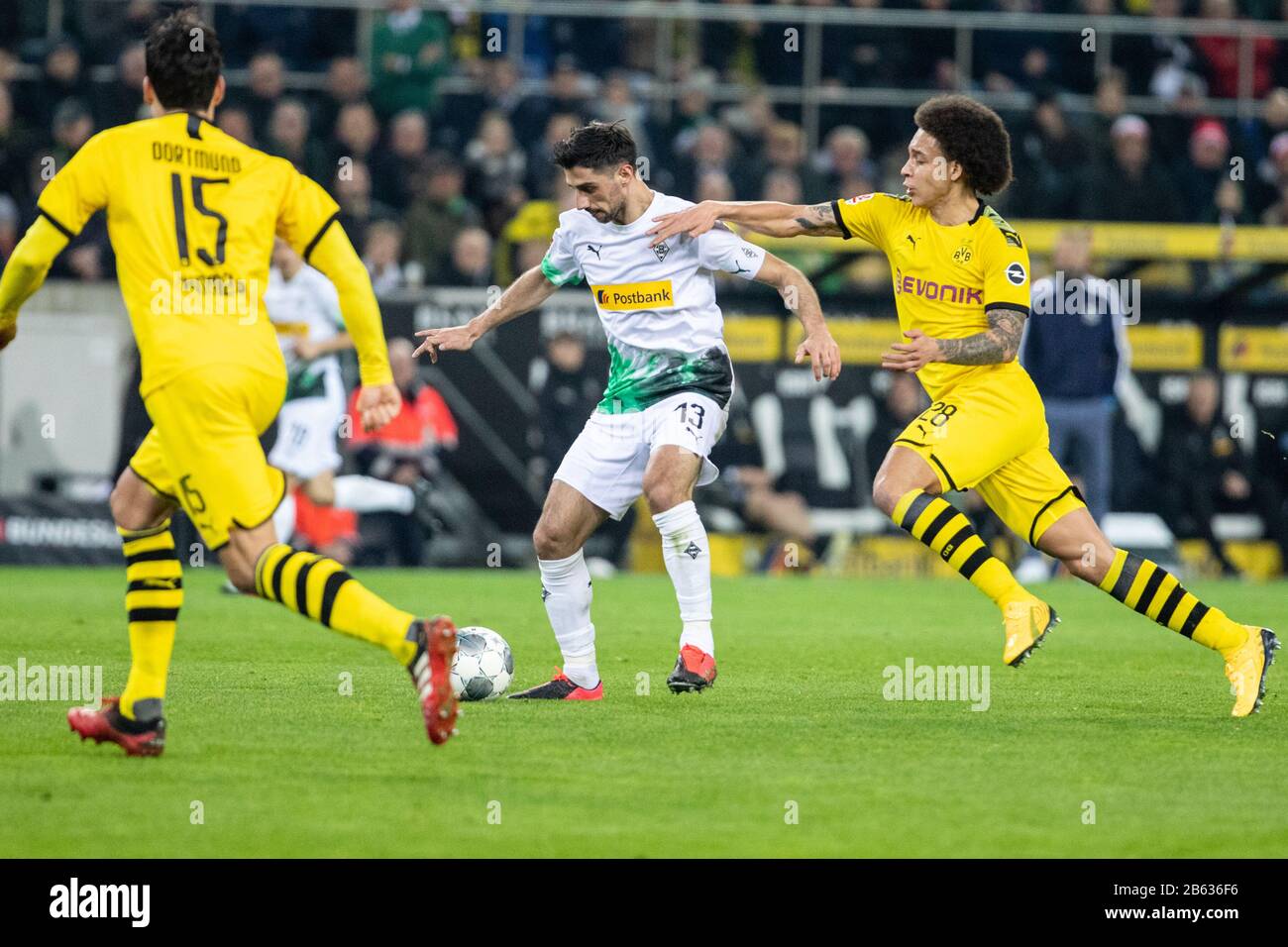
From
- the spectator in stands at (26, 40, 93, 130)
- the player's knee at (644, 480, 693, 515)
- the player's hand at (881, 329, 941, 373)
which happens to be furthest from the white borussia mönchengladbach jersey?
the player's hand at (881, 329, 941, 373)

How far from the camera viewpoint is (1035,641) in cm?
810

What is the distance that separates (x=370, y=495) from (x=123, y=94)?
15.5 feet

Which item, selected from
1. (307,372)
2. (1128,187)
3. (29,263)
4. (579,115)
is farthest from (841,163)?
(29,263)

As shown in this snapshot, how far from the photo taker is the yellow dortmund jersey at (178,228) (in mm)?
6504

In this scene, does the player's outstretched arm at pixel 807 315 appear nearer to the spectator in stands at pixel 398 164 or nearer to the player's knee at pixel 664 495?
Answer: the player's knee at pixel 664 495

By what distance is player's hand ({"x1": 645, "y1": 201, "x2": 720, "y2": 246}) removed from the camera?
8513 mm

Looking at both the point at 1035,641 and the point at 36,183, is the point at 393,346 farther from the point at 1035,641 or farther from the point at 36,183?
the point at 1035,641

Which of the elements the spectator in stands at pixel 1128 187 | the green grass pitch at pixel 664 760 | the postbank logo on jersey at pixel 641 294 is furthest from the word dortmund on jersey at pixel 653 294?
the spectator in stands at pixel 1128 187

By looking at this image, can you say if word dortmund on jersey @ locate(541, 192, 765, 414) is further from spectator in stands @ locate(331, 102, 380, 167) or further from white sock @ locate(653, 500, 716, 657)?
spectator in stands @ locate(331, 102, 380, 167)

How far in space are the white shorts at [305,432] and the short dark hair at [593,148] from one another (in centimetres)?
619

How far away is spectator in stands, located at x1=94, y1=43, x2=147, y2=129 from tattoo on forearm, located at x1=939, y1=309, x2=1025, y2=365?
11299 millimetres

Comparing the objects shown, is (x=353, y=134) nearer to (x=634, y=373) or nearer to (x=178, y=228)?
(x=634, y=373)

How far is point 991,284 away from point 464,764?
3368 millimetres
